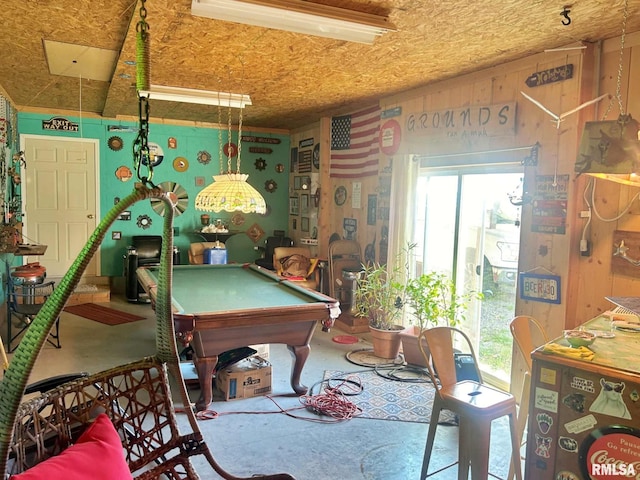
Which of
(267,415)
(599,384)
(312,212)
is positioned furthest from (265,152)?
(599,384)

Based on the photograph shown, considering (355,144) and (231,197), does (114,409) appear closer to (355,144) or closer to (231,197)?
(231,197)

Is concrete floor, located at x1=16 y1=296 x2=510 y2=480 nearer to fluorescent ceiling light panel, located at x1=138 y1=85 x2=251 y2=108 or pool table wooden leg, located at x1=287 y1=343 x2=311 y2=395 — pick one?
pool table wooden leg, located at x1=287 y1=343 x2=311 y2=395

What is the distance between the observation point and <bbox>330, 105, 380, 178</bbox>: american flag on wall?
5762 mm

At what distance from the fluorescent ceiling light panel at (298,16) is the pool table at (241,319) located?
Answer: 1908mm

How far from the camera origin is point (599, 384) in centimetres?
189

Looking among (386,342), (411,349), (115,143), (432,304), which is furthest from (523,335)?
(115,143)

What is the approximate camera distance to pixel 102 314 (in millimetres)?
6137

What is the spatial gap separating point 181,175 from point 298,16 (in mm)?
5306

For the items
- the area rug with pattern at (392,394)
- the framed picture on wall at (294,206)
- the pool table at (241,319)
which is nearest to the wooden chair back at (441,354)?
the area rug with pattern at (392,394)

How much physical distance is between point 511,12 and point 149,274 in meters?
3.73

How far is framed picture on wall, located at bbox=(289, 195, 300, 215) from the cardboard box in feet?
14.6

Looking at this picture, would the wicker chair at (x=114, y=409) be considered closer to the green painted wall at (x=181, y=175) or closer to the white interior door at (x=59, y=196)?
the green painted wall at (x=181, y=175)

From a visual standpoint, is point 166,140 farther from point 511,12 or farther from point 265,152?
point 511,12

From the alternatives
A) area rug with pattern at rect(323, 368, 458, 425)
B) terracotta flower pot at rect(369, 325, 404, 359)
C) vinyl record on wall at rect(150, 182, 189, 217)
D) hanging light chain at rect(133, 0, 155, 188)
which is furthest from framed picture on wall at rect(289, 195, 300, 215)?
hanging light chain at rect(133, 0, 155, 188)
